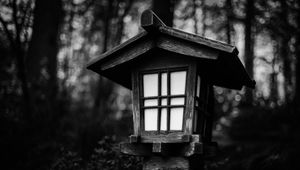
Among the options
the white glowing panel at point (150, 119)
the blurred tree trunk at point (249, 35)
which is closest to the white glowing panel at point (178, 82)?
the white glowing panel at point (150, 119)

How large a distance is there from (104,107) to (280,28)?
25.0 feet

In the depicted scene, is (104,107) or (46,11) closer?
(46,11)

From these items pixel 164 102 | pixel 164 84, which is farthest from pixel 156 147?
pixel 164 84

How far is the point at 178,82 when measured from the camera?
5570 millimetres

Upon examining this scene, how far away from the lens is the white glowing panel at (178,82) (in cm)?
554

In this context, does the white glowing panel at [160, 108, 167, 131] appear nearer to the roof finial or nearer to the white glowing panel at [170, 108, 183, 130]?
the white glowing panel at [170, 108, 183, 130]

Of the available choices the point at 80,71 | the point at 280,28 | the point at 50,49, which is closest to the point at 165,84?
the point at 280,28

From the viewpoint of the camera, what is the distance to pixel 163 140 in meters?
5.38

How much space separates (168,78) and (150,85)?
0.37 meters

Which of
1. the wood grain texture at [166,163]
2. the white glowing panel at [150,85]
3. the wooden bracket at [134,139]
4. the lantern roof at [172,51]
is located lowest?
the wood grain texture at [166,163]

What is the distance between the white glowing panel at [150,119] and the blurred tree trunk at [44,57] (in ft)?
21.4

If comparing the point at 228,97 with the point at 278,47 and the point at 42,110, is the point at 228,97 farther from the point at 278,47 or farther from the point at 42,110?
the point at 42,110

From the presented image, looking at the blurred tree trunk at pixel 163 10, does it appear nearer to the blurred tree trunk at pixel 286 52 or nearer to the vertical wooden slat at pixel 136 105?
the vertical wooden slat at pixel 136 105

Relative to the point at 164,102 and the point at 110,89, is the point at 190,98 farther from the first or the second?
the point at 110,89
